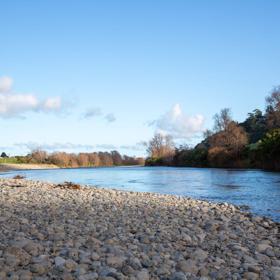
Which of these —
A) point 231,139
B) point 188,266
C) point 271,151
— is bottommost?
point 188,266

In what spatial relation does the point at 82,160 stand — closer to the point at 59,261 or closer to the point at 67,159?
the point at 67,159

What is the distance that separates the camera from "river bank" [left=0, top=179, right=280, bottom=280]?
6.80 meters

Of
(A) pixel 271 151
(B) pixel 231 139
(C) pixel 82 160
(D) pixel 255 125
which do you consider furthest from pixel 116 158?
(A) pixel 271 151

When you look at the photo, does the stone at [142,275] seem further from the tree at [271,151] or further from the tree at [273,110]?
the tree at [273,110]

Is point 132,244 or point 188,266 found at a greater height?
point 132,244

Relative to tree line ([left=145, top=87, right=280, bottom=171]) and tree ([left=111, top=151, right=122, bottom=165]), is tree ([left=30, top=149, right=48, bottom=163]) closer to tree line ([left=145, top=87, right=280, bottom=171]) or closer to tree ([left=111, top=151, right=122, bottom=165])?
tree ([left=111, top=151, right=122, bottom=165])

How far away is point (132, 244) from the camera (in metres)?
8.66

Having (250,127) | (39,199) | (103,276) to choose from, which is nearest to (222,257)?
(103,276)

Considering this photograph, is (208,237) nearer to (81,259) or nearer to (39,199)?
(81,259)

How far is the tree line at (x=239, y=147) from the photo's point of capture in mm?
62403

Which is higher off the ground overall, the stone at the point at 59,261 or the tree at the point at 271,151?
the tree at the point at 271,151

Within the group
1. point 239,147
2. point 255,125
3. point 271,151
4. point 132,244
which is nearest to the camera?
point 132,244

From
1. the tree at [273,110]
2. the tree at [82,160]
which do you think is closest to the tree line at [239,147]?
the tree at [273,110]

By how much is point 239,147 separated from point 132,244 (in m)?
74.0
